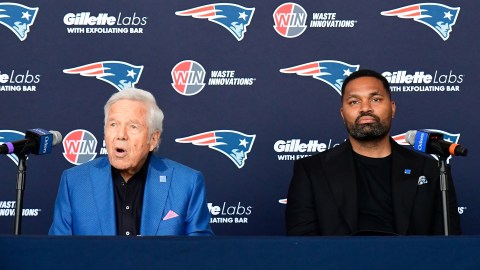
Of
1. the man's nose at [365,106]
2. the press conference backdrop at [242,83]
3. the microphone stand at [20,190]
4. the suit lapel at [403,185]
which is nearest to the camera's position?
the microphone stand at [20,190]

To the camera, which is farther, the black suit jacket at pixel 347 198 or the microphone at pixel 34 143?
the black suit jacket at pixel 347 198

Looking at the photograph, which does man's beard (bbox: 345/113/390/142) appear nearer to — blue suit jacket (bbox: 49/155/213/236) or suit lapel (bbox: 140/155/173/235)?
blue suit jacket (bbox: 49/155/213/236)

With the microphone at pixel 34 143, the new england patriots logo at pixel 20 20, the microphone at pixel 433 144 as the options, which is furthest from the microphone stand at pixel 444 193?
the new england patriots logo at pixel 20 20

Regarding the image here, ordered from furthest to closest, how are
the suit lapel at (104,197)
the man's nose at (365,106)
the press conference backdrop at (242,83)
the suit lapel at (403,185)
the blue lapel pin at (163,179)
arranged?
1. the press conference backdrop at (242,83)
2. the man's nose at (365,106)
3. the suit lapel at (403,185)
4. the blue lapel pin at (163,179)
5. the suit lapel at (104,197)

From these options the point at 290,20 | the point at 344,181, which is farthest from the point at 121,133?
the point at 290,20

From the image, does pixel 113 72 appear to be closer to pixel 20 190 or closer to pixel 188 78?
pixel 188 78

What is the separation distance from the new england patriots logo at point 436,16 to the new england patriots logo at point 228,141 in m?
1.04

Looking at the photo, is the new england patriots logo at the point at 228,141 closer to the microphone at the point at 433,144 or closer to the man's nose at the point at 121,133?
the man's nose at the point at 121,133

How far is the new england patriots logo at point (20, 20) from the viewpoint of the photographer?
4309mm

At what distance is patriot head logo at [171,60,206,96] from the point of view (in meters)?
4.26

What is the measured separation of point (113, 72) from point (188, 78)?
42 cm

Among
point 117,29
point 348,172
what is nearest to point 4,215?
point 117,29

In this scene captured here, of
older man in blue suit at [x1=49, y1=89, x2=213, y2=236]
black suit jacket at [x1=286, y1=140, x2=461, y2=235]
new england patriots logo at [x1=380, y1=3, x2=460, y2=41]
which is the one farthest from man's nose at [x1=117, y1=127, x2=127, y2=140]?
new england patriots logo at [x1=380, y1=3, x2=460, y2=41]

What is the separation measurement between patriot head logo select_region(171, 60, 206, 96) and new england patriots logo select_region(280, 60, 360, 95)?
46 cm
